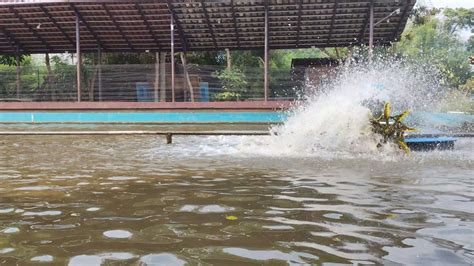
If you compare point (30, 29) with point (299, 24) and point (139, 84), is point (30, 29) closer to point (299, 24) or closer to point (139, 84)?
point (139, 84)

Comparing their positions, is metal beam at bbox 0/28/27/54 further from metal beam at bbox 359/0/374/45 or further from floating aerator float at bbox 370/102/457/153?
floating aerator float at bbox 370/102/457/153

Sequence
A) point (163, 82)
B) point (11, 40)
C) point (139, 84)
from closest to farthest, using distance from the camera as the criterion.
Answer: point (139, 84), point (163, 82), point (11, 40)

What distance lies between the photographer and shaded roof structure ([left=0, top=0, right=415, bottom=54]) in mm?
15586

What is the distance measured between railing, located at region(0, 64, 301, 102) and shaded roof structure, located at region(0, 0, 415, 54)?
1.63 meters

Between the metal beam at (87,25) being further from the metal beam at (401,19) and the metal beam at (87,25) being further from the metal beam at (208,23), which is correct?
the metal beam at (401,19)

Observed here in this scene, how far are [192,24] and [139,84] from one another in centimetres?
299

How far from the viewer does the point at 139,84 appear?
Result: 1681 centimetres

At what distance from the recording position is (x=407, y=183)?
4645 mm

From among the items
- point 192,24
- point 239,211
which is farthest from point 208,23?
point 239,211

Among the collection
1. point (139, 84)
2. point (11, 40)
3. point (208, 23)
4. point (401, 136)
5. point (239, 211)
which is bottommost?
point (239, 211)

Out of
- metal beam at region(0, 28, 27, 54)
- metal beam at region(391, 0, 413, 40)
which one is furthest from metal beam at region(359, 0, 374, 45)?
metal beam at region(0, 28, 27, 54)

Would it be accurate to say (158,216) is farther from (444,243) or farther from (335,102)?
(335,102)

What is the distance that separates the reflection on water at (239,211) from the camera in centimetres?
259

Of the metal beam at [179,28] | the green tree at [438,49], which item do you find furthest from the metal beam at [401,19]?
the green tree at [438,49]
